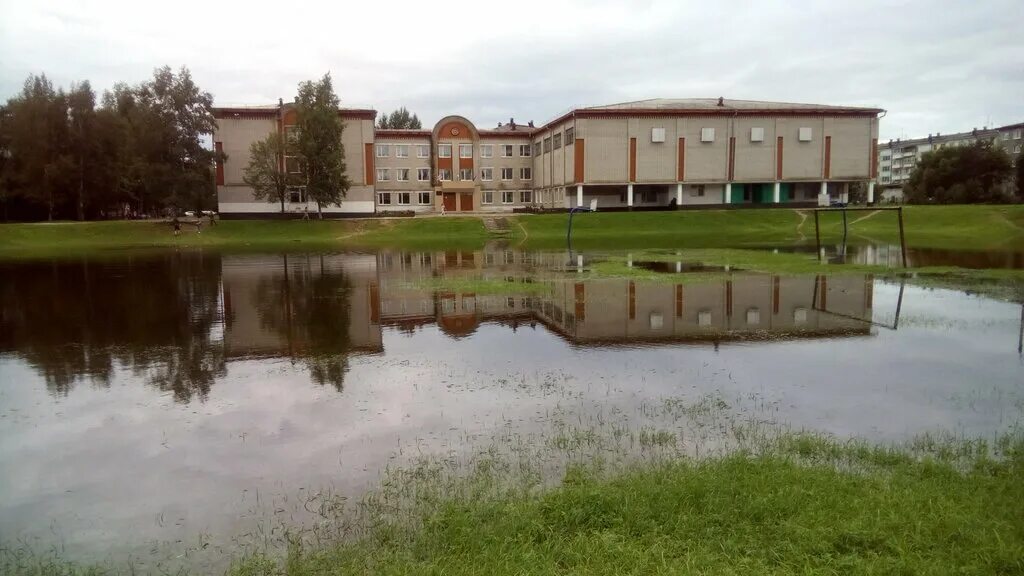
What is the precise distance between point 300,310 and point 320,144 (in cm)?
4680

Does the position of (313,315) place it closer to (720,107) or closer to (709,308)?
(709,308)

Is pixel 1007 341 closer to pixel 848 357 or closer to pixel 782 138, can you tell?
pixel 848 357

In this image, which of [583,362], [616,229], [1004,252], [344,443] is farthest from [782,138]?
[344,443]

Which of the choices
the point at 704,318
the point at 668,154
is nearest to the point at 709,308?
the point at 704,318

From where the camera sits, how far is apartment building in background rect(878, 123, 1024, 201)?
12025 centimetres

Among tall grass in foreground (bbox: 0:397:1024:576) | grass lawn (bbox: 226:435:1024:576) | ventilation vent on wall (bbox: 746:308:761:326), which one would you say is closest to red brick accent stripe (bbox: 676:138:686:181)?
ventilation vent on wall (bbox: 746:308:761:326)

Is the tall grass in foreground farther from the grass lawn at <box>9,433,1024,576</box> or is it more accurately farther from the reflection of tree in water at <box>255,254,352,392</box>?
the reflection of tree in water at <box>255,254,352,392</box>

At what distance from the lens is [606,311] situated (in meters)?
18.4

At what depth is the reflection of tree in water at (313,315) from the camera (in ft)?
44.1

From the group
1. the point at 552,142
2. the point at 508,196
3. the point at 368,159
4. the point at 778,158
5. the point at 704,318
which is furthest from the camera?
the point at 508,196

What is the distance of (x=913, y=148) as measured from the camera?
6088 inches

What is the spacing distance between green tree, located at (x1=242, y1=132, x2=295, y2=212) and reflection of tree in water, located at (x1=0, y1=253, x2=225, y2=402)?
104 feet

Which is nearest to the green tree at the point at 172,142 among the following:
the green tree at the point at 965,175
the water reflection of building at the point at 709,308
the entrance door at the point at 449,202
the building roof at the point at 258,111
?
the building roof at the point at 258,111

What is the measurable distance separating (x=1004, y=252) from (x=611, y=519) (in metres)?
38.8
